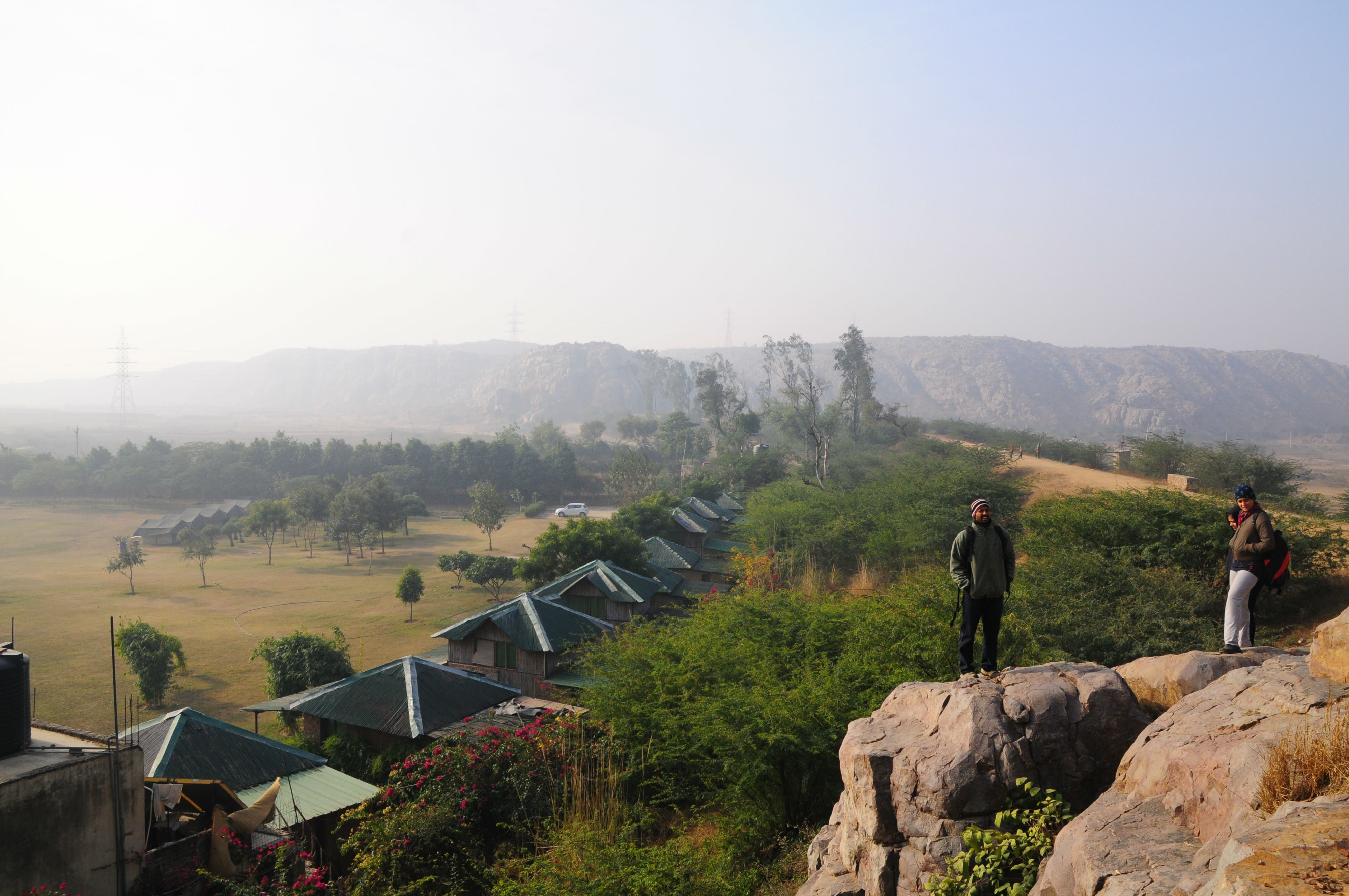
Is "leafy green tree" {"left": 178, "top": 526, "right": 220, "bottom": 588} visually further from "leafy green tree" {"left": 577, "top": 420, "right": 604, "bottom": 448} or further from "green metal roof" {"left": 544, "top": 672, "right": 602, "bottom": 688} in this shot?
"leafy green tree" {"left": 577, "top": 420, "right": 604, "bottom": 448}

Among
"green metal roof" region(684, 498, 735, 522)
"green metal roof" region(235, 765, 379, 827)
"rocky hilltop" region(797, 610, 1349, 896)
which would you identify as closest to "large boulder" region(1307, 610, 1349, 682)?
"rocky hilltop" region(797, 610, 1349, 896)

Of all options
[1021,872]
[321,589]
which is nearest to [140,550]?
[321,589]

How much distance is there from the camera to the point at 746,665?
11.8m

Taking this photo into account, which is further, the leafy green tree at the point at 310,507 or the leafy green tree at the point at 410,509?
the leafy green tree at the point at 410,509

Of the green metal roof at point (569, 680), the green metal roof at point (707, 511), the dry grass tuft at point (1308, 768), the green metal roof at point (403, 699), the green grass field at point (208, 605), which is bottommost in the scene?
the green grass field at point (208, 605)

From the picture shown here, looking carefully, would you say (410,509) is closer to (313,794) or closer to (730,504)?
(730,504)

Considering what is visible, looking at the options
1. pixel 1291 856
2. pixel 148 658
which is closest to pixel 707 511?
pixel 148 658

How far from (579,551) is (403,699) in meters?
12.7

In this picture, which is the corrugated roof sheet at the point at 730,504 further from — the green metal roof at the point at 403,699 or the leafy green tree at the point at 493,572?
the green metal roof at the point at 403,699

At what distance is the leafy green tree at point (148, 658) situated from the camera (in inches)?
810

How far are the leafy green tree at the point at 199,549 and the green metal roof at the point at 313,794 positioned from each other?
1185 inches

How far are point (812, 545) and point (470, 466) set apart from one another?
48.2m

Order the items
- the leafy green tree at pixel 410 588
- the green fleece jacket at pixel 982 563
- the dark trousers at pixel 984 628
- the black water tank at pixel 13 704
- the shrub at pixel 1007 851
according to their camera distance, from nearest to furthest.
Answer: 1. the shrub at pixel 1007 851
2. the green fleece jacket at pixel 982 563
3. the dark trousers at pixel 984 628
4. the black water tank at pixel 13 704
5. the leafy green tree at pixel 410 588

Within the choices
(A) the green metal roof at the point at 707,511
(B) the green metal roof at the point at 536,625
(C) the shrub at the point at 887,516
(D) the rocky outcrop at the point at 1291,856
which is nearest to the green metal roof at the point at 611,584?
(B) the green metal roof at the point at 536,625
